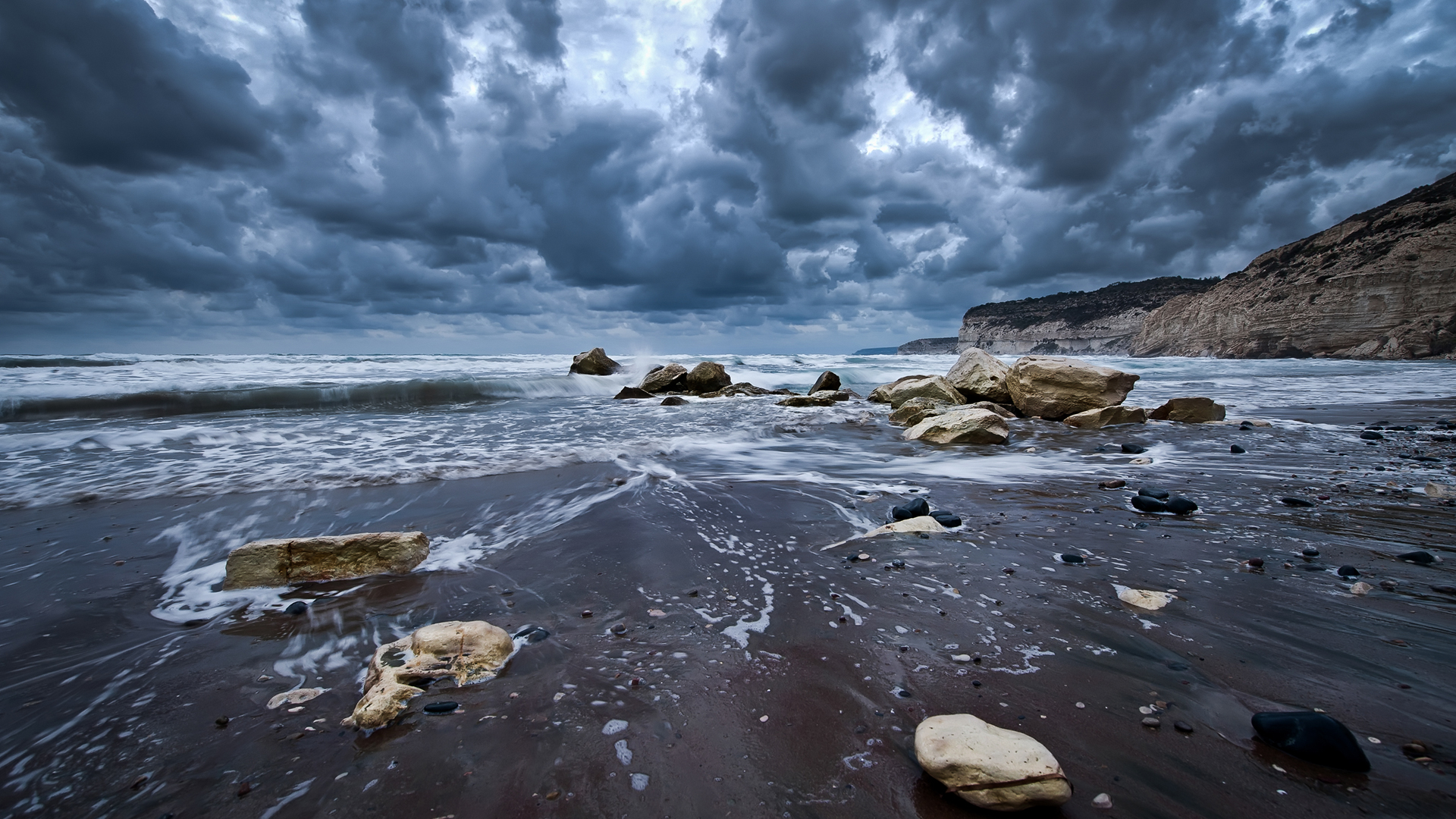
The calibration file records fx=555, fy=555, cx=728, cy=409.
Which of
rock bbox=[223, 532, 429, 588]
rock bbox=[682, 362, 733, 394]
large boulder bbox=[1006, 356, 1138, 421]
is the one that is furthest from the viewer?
rock bbox=[682, 362, 733, 394]

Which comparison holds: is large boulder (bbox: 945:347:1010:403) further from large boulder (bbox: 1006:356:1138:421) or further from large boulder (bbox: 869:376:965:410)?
large boulder (bbox: 1006:356:1138:421)

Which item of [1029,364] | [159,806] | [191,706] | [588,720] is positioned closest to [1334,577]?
[588,720]

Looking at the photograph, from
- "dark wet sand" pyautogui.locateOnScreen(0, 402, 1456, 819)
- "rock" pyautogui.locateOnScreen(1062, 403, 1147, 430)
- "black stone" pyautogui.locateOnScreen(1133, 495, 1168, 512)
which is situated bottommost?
"dark wet sand" pyautogui.locateOnScreen(0, 402, 1456, 819)

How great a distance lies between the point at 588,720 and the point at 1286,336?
54071mm

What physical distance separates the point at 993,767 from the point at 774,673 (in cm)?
90

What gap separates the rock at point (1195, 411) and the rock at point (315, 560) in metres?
11.5

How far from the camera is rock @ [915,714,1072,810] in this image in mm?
1404

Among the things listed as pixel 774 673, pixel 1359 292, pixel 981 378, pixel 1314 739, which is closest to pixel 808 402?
pixel 981 378

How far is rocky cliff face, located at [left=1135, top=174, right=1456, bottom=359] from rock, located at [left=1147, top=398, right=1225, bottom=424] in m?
37.8

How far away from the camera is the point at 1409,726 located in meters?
1.72

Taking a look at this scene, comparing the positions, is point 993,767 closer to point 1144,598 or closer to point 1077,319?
point 1144,598

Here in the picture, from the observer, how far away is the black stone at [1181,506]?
4.15 m

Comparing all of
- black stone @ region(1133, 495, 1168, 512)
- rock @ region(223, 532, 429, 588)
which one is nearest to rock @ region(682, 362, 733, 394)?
black stone @ region(1133, 495, 1168, 512)

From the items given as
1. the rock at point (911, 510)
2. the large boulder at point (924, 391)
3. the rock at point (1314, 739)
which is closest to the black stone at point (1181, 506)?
the rock at point (911, 510)
